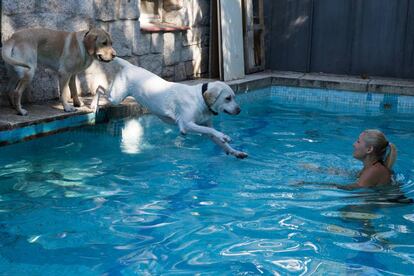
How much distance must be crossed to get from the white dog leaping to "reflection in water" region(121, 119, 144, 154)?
476mm

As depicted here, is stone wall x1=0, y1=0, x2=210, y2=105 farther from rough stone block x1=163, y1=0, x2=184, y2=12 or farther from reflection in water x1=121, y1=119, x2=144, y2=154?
reflection in water x1=121, y1=119, x2=144, y2=154

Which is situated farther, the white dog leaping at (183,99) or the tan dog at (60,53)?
the tan dog at (60,53)

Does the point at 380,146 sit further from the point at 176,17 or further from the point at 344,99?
the point at 176,17

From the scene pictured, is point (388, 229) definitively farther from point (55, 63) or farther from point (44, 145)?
point (55, 63)

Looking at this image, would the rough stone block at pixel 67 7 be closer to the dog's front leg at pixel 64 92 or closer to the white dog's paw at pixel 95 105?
the dog's front leg at pixel 64 92

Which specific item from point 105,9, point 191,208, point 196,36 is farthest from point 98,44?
point 196,36

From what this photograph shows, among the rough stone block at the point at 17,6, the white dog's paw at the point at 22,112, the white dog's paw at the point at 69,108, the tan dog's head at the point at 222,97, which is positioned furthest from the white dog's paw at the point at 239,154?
the rough stone block at the point at 17,6

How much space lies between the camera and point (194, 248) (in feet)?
13.6

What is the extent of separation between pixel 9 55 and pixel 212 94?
2.26 m

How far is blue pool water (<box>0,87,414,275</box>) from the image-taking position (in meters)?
3.93

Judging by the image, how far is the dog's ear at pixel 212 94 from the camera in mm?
5789

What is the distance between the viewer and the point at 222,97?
5.82 metres

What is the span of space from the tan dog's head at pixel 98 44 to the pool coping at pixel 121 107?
2.22 feet

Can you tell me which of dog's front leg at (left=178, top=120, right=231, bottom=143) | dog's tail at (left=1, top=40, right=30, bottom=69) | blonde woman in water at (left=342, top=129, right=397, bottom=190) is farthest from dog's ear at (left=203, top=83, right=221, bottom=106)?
dog's tail at (left=1, top=40, right=30, bottom=69)
